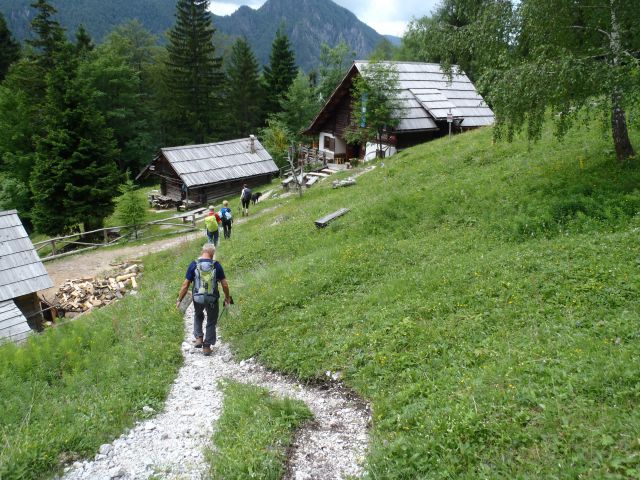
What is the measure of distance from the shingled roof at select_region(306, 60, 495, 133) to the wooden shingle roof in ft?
65.1

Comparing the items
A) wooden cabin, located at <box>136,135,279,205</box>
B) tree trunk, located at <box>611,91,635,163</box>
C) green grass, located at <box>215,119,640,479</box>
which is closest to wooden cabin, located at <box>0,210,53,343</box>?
green grass, located at <box>215,119,640,479</box>

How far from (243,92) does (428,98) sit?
32.3 m

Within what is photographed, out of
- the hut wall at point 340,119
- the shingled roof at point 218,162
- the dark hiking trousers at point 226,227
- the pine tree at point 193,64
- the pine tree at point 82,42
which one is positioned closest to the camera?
the dark hiking trousers at point 226,227

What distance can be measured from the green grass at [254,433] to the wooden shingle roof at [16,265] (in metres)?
12.3

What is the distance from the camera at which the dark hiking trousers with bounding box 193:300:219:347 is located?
29.5ft

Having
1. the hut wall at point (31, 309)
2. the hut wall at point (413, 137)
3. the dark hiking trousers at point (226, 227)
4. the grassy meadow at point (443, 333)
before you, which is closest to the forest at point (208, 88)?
the grassy meadow at point (443, 333)

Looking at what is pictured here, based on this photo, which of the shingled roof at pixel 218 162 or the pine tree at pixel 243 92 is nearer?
the shingled roof at pixel 218 162

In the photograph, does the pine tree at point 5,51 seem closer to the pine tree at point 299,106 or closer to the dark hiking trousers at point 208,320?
the pine tree at point 299,106

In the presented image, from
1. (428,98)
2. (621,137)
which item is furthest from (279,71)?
(621,137)

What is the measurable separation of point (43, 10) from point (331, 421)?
4083cm

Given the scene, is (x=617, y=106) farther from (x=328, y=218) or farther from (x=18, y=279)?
(x=18, y=279)

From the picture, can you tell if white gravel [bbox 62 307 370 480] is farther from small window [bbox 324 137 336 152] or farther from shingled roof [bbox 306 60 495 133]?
small window [bbox 324 137 336 152]

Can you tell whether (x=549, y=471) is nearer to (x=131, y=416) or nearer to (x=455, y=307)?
(x=455, y=307)

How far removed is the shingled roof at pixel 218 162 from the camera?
34.2m
